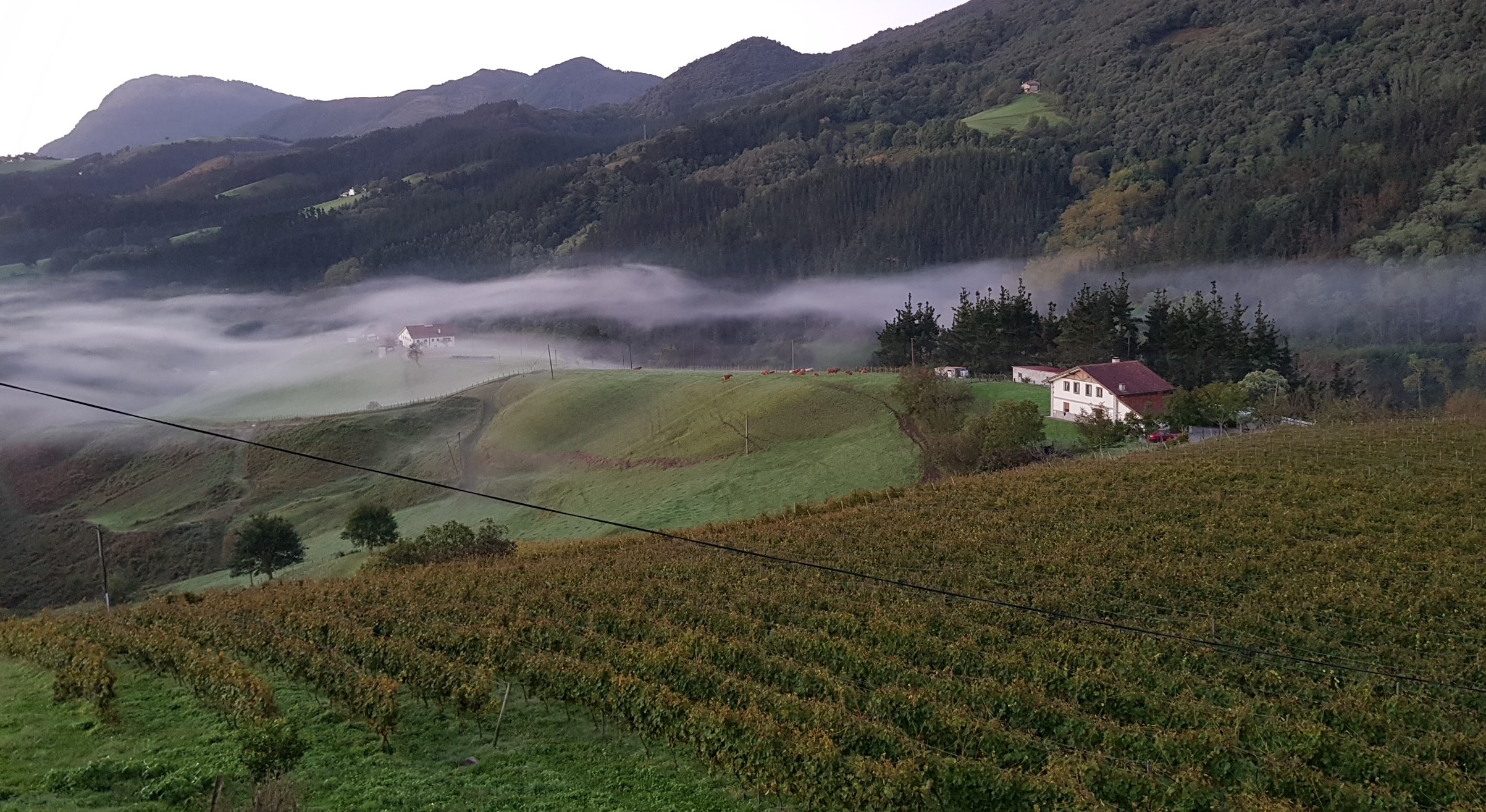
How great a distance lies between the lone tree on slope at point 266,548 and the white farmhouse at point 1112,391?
50.0 meters

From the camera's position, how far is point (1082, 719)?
56.2 ft

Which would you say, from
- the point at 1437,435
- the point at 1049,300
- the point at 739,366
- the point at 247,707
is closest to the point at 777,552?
the point at 247,707

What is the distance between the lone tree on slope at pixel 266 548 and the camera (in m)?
56.5

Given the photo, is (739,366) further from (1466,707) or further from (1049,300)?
(1466,707)

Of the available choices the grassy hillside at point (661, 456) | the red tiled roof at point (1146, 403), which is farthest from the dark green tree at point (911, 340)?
the red tiled roof at point (1146, 403)

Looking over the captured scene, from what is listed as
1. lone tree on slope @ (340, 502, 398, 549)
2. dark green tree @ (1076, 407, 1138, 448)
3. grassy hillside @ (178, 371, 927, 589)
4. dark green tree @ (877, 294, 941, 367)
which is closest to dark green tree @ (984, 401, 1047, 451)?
dark green tree @ (1076, 407, 1138, 448)

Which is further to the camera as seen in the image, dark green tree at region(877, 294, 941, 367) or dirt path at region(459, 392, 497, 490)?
dark green tree at region(877, 294, 941, 367)

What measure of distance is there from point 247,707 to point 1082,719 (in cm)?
1601

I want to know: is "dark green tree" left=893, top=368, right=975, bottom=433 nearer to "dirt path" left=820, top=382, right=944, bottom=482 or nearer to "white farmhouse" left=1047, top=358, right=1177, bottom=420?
"dirt path" left=820, top=382, right=944, bottom=482

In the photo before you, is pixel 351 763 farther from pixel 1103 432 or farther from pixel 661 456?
pixel 661 456

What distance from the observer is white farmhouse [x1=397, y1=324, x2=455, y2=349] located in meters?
145

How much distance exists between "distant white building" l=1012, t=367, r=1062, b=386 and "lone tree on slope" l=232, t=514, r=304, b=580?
54.8m

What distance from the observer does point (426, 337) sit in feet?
482

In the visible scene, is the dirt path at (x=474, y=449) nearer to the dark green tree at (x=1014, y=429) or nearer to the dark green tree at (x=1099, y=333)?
the dark green tree at (x=1014, y=429)
